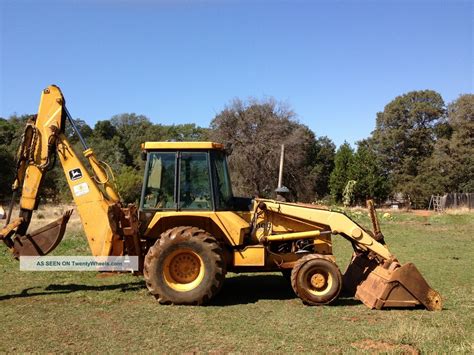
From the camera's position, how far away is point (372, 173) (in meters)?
51.3

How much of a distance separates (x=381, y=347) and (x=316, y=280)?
7.93ft

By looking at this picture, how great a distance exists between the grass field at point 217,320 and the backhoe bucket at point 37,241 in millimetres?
776

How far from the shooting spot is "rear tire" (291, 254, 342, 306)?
796cm

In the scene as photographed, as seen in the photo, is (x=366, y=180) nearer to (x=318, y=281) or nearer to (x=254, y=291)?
(x=254, y=291)

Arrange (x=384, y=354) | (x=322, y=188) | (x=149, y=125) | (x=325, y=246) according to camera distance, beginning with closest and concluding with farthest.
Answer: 1. (x=384, y=354)
2. (x=325, y=246)
3. (x=322, y=188)
4. (x=149, y=125)

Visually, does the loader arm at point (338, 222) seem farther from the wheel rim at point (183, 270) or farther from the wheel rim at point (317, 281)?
the wheel rim at point (183, 270)

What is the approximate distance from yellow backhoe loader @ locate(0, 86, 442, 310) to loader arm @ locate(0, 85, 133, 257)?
2 centimetres

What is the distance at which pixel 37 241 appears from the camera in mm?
9078

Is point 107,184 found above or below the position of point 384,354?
above

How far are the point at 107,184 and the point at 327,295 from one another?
4.47 m

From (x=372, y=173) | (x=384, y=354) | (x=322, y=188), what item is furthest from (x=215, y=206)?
(x=322, y=188)

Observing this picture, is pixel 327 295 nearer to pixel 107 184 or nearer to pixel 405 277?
pixel 405 277

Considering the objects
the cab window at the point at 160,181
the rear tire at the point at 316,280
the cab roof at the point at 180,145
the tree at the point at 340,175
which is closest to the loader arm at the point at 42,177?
the cab window at the point at 160,181

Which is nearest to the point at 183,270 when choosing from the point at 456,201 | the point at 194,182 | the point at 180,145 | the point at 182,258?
the point at 182,258
